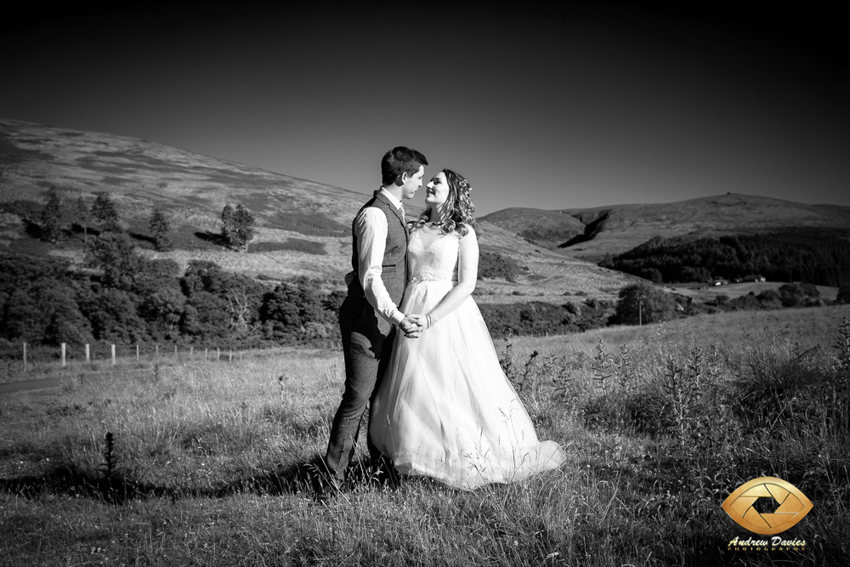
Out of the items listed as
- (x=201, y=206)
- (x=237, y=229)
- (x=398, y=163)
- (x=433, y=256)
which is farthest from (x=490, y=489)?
(x=201, y=206)

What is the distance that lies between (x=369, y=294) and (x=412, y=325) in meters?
0.35

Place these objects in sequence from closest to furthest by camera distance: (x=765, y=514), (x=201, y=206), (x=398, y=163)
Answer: (x=765, y=514) → (x=398, y=163) → (x=201, y=206)

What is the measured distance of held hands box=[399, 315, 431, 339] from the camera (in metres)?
3.24

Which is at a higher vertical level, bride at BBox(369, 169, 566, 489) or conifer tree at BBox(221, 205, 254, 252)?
conifer tree at BBox(221, 205, 254, 252)

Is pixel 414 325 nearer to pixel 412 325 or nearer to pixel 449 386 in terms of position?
pixel 412 325

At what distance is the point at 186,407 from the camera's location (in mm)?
7473

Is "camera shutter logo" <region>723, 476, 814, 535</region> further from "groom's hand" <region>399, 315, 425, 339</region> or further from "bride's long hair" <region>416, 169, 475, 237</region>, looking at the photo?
"bride's long hair" <region>416, 169, 475, 237</region>

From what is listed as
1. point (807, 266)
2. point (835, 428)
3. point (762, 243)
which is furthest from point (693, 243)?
point (835, 428)

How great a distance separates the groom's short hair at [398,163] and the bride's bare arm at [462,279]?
2.06 ft

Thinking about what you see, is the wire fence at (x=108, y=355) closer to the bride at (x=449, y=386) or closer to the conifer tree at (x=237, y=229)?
the bride at (x=449, y=386)

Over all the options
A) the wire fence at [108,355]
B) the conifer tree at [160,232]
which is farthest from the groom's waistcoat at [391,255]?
the conifer tree at [160,232]

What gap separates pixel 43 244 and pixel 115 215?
10325mm

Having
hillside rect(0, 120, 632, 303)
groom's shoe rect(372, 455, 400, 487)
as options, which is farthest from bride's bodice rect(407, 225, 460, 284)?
hillside rect(0, 120, 632, 303)

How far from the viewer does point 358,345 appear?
3395mm
